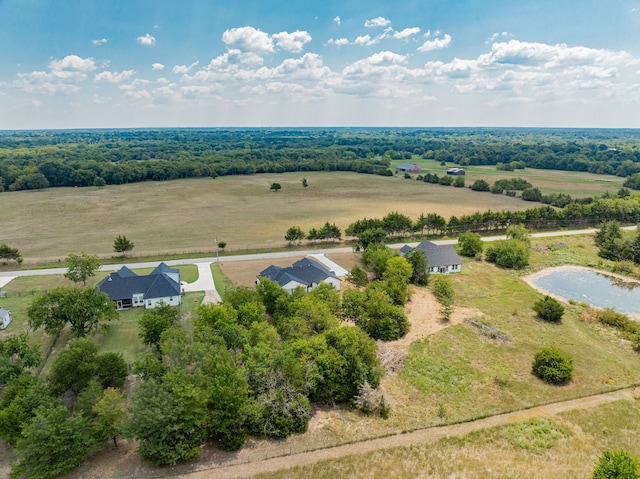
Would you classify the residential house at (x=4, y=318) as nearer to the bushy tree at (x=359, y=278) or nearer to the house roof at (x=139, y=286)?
the house roof at (x=139, y=286)

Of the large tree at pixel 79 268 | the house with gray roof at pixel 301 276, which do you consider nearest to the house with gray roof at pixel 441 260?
the house with gray roof at pixel 301 276

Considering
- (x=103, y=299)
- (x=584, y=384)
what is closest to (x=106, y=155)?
(x=103, y=299)

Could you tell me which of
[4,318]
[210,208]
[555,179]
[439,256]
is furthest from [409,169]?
[4,318]

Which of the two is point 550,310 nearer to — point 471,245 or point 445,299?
point 445,299

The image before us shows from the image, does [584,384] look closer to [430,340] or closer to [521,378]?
[521,378]

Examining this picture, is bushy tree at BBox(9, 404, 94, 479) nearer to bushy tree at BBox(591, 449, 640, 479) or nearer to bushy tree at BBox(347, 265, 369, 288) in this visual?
bushy tree at BBox(591, 449, 640, 479)

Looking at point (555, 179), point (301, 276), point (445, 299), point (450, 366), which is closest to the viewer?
point (450, 366)

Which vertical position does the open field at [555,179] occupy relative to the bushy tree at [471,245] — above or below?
above
